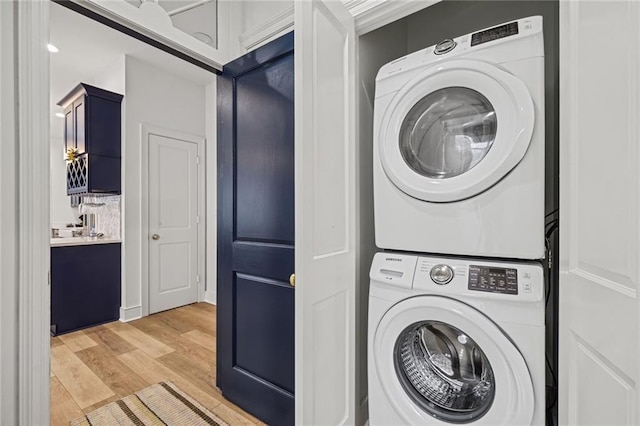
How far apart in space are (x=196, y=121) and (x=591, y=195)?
4.20m

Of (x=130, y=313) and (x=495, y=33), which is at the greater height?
(x=495, y=33)

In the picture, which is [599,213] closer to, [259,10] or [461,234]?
[461,234]

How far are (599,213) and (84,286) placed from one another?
13.3ft

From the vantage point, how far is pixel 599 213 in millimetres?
820

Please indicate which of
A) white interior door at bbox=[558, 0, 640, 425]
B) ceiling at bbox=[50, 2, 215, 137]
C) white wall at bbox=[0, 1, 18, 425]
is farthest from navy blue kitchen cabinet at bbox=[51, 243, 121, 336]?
white interior door at bbox=[558, 0, 640, 425]

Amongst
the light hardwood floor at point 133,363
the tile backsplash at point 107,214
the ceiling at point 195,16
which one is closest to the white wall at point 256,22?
the ceiling at point 195,16

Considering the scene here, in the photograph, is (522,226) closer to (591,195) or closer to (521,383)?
(591,195)

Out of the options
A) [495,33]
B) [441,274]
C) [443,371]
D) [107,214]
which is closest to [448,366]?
[443,371]

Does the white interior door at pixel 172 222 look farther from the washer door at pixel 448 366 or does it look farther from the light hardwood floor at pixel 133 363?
the washer door at pixel 448 366

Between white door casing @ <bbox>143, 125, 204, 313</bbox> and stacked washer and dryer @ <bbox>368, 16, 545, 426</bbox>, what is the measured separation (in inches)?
124

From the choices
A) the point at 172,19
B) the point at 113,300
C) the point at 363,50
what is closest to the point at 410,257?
the point at 363,50

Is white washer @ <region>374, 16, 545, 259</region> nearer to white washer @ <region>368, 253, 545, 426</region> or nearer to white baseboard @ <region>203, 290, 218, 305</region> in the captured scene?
white washer @ <region>368, 253, 545, 426</region>

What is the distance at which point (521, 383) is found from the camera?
1.01 meters

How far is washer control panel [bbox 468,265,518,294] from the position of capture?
1080mm
